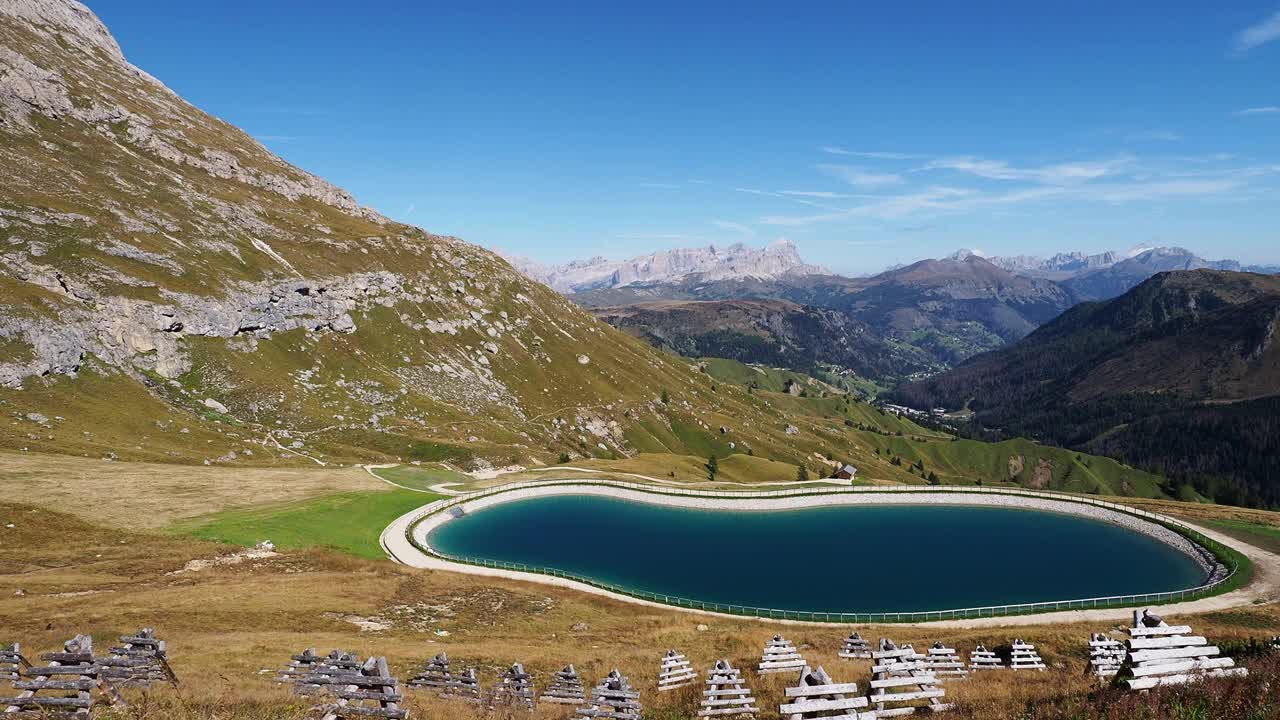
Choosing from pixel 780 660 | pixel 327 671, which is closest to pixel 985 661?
pixel 780 660

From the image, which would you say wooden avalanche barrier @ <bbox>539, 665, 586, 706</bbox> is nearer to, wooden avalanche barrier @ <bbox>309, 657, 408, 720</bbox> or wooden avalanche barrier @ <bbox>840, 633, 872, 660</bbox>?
wooden avalanche barrier @ <bbox>309, 657, 408, 720</bbox>

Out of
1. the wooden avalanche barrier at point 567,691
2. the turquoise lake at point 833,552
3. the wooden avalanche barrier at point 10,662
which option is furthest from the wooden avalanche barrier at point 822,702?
the turquoise lake at point 833,552

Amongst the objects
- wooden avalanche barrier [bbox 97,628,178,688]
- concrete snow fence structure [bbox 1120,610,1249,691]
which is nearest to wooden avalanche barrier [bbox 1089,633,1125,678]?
concrete snow fence structure [bbox 1120,610,1249,691]

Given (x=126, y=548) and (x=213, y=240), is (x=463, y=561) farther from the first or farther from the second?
(x=213, y=240)

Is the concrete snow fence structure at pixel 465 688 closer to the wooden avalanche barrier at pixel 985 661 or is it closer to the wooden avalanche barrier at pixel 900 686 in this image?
the wooden avalanche barrier at pixel 900 686

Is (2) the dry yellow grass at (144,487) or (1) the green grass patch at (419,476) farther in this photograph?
(1) the green grass patch at (419,476)

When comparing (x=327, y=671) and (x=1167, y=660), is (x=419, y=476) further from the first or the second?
(x=1167, y=660)
